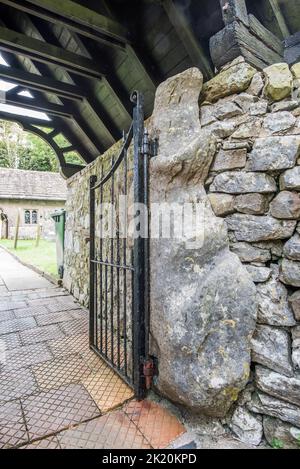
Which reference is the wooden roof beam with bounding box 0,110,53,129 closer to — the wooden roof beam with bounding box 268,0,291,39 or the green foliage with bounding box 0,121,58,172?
the wooden roof beam with bounding box 268,0,291,39

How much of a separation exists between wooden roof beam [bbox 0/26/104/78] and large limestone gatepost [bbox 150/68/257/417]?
122cm

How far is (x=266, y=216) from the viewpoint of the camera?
1491mm

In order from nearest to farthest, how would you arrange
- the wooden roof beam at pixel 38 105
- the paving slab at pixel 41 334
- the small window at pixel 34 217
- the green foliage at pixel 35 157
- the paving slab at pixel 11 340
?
the paving slab at pixel 11 340 < the paving slab at pixel 41 334 < the wooden roof beam at pixel 38 105 < the small window at pixel 34 217 < the green foliage at pixel 35 157

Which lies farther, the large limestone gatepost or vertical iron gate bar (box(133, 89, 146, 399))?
vertical iron gate bar (box(133, 89, 146, 399))

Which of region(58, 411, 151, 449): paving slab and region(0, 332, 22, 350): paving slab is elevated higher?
region(0, 332, 22, 350): paving slab

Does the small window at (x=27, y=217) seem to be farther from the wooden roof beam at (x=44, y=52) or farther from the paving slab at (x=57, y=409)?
the paving slab at (x=57, y=409)

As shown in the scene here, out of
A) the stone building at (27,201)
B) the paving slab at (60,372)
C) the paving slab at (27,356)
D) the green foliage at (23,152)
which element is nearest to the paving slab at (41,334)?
the paving slab at (27,356)

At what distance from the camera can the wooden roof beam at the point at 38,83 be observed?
2805 millimetres

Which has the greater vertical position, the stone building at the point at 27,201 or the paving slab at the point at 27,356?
the stone building at the point at 27,201

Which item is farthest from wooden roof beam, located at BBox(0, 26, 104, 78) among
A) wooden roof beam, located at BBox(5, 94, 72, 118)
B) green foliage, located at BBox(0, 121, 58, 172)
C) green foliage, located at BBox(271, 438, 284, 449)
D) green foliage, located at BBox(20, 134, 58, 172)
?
green foliage, located at BBox(20, 134, 58, 172)

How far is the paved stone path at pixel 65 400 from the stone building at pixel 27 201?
52.4 ft

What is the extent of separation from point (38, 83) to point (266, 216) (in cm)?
288

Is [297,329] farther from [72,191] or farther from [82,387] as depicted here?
[72,191]

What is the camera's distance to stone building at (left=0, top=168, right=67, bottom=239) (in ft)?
59.1
